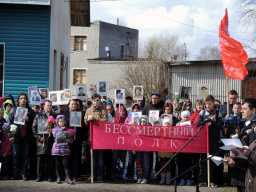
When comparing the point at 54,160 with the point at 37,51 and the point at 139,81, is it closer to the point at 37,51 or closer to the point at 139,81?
the point at 37,51

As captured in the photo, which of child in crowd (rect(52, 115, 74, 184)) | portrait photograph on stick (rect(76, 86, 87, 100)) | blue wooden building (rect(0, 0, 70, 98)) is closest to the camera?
child in crowd (rect(52, 115, 74, 184))

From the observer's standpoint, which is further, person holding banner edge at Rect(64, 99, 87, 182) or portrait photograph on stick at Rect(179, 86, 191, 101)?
portrait photograph on stick at Rect(179, 86, 191, 101)

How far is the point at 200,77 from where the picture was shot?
94.0 ft

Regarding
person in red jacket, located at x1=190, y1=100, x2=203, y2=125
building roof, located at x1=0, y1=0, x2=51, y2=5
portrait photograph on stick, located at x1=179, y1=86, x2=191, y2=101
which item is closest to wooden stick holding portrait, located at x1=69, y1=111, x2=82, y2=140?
person in red jacket, located at x1=190, y1=100, x2=203, y2=125

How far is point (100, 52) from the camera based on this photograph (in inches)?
2029

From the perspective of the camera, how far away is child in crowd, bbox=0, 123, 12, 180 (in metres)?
9.97

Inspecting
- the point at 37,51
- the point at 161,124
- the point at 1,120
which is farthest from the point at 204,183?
the point at 37,51

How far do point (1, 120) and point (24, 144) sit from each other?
0.80 metres

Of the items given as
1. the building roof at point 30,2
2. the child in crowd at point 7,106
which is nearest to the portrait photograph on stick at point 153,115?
the child in crowd at point 7,106

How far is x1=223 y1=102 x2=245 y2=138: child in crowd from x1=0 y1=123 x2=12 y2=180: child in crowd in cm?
519

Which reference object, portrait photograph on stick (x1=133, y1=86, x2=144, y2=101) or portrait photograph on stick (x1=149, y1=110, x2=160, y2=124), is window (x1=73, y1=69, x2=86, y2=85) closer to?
portrait photograph on stick (x1=133, y1=86, x2=144, y2=101)

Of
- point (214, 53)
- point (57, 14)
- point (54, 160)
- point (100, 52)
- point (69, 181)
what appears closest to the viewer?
point (69, 181)

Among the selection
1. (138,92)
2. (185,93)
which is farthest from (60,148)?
(185,93)

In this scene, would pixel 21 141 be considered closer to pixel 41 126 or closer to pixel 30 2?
pixel 41 126
